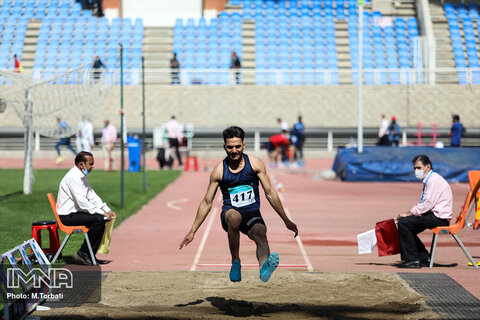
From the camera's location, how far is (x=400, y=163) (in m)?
29.4

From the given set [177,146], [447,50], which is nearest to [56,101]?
[177,146]

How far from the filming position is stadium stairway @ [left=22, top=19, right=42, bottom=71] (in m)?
47.8

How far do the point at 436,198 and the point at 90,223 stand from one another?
4910mm

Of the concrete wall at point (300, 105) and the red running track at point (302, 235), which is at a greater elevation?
the concrete wall at point (300, 105)

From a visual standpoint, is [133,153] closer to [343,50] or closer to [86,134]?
[86,134]

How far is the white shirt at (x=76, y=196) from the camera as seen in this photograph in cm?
1220

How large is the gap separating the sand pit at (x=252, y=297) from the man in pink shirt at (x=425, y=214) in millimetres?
917

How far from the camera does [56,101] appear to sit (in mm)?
27938

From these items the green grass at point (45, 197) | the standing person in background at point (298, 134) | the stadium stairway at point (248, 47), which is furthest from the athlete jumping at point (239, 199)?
the stadium stairway at point (248, 47)

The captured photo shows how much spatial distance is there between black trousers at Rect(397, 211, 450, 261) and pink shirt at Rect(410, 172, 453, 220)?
3.0 inches

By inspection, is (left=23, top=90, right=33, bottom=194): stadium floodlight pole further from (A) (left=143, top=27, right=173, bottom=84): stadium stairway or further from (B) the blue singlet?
(A) (left=143, top=27, right=173, bottom=84): stadium stairway

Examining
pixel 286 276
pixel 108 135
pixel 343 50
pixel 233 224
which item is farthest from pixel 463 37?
pixel 233 224

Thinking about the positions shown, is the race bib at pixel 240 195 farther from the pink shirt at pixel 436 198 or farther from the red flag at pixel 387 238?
the pink shirt at pixel 436 198

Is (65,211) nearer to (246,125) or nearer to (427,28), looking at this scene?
(246,125)
